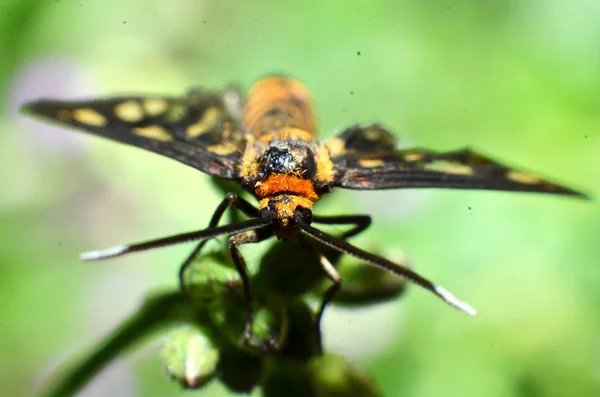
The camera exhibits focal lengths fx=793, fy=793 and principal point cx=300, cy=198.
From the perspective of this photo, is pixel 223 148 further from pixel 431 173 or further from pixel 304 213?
pixel 431 173

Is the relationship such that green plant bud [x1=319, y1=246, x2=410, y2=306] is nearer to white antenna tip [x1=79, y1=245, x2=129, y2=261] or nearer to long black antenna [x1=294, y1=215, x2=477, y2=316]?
long black antenna [x1=294, y1=215, x2=477, y2=316]

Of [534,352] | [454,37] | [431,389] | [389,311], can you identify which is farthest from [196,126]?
[454,37]

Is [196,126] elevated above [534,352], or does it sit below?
above

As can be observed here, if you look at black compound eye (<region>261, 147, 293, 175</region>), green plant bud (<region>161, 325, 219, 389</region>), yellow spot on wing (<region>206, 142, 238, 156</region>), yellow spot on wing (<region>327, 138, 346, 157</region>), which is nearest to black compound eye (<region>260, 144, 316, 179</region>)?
black compound eye (<region>261, 147, 293, 175</region>)

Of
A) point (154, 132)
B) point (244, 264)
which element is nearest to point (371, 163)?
point (244, 264)

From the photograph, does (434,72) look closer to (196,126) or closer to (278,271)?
(196,126)

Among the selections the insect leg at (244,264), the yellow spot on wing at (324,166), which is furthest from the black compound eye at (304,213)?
the yellow spot on wing at (324,166)

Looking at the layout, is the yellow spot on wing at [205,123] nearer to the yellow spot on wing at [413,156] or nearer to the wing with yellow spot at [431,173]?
the wing with yellow spot at [431,173]

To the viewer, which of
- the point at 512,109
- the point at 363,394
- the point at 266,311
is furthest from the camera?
the point at 512,109
